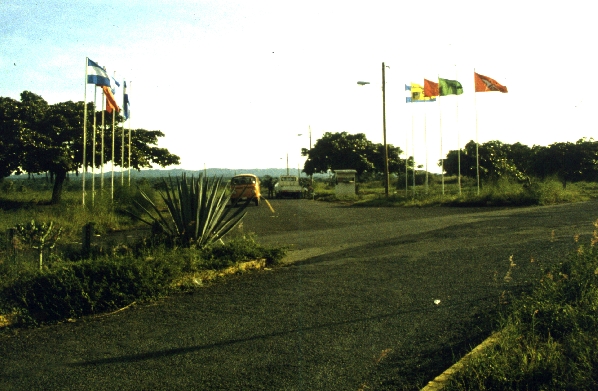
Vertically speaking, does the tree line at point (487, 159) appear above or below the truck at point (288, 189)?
above

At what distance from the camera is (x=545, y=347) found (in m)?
4.61

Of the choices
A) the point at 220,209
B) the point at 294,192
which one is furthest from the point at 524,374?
the point at 294,192

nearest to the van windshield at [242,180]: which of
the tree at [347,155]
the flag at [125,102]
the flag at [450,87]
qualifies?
the flag at [125,102]

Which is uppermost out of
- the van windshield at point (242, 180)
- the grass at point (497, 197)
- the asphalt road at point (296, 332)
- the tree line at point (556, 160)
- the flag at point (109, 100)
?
the flag at point (109, 100)

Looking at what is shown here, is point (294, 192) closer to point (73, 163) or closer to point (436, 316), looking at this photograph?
point (73, 163)

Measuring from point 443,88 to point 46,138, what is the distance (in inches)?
822

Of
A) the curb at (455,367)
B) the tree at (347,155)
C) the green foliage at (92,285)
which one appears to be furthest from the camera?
the tree at (347,155)

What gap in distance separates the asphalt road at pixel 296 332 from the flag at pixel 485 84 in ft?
61.7

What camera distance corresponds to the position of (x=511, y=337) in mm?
4785

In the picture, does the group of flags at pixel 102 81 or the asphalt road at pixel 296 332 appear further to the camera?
the group of flags at pixel 102 81

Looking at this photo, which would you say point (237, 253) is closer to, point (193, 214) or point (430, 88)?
point (193, 214)

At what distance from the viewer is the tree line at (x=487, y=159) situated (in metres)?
41.0

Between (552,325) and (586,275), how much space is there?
5.60 ft

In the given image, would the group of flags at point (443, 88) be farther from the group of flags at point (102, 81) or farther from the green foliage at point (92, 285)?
the green foliage at point (92, 285)
